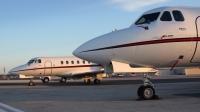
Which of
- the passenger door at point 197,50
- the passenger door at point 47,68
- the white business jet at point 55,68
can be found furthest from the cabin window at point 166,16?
the passenger door at point 47,68

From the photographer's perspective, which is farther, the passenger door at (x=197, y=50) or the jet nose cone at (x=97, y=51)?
the passenger door at (x=197, y=50)

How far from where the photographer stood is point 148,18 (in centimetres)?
1055

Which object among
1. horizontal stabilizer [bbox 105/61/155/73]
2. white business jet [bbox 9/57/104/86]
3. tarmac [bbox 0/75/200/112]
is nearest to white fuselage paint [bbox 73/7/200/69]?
horizontal stabilizer [bbox 105/61/155/73]

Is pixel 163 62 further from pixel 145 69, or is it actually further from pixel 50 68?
pixel 50 68

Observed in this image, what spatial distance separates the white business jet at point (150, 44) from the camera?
9.79 meters

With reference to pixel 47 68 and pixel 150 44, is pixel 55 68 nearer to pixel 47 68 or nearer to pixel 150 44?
pixel 47 68

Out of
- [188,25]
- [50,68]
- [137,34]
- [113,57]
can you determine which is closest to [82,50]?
[113,57]

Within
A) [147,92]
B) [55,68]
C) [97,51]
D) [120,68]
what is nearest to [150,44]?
[120,68]

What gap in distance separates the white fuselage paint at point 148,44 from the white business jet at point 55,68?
20311 millimetres

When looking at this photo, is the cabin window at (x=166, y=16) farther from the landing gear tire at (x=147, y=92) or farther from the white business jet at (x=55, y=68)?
the white business jet at (x=55, y=68)

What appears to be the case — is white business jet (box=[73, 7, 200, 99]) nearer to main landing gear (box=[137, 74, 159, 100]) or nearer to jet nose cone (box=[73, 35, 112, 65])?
jet nose cone (box=[73, 35, 112, 65])

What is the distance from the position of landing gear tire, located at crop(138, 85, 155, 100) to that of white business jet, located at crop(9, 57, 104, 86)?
63.9 ft

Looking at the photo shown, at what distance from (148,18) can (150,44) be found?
1.18m

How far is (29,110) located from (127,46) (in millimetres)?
3826
